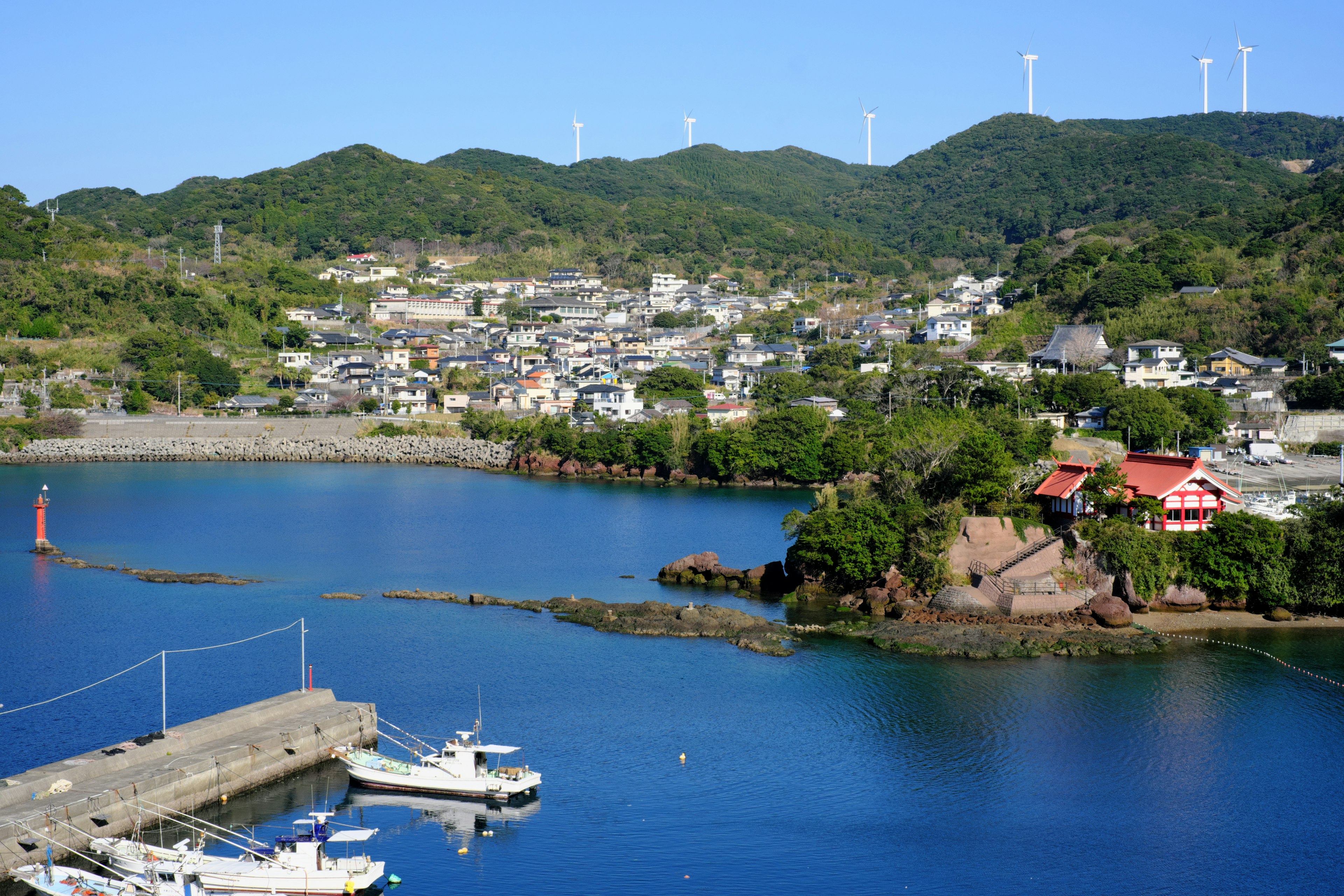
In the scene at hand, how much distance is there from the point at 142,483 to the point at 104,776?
36322 mm

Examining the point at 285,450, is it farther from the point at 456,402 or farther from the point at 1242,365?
the point at 1242,365

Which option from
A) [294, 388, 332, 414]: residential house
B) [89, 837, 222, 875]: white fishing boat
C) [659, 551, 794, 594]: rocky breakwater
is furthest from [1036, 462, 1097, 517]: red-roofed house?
[294, 388, 332, 414]: residential house

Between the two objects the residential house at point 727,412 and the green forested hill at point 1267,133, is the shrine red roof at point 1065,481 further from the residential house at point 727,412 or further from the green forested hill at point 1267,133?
the green forested hill at point 1267,133

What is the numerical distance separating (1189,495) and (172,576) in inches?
955

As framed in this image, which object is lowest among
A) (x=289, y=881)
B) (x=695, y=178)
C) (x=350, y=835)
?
(x=289, y=881)

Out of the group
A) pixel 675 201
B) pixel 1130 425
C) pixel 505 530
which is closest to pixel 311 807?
pixel 505 530

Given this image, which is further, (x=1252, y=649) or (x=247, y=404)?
(x=247, y=404)

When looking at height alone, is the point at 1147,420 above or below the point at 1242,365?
below

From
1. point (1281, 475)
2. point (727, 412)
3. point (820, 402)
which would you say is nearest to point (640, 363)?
point (727, 412)

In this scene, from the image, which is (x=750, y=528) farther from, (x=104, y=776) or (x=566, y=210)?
(x=566, y=210)

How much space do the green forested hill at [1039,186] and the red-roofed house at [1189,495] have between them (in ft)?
232

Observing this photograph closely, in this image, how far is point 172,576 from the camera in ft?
101

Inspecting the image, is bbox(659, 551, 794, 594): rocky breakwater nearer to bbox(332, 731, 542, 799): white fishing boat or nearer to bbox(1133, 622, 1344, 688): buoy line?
bbox(1133, 622, 1344, 688): buoy line

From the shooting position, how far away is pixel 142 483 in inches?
1943
